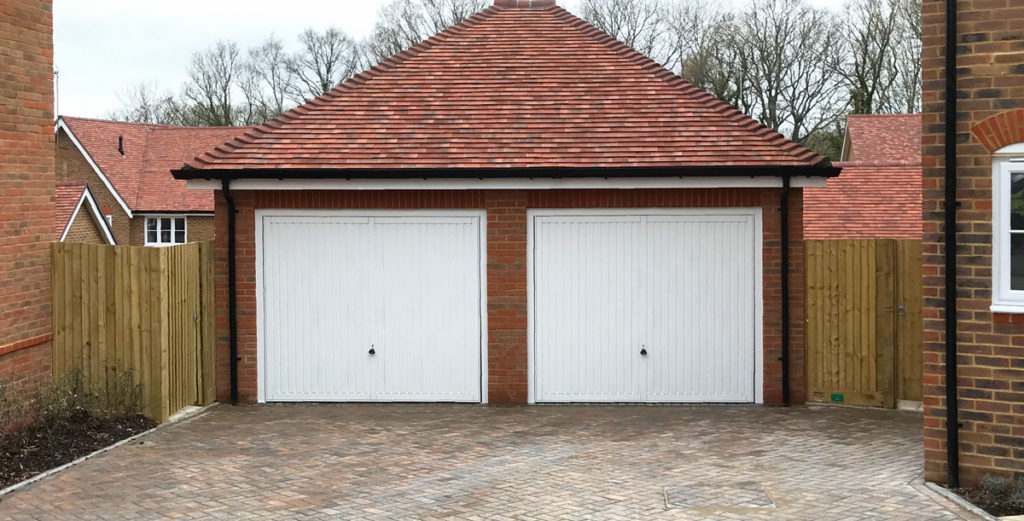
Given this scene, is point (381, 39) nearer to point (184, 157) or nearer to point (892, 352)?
point (184, 157)

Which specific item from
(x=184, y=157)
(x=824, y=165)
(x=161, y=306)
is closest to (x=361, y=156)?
(x=161, y=306)

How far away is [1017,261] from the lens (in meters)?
7.75

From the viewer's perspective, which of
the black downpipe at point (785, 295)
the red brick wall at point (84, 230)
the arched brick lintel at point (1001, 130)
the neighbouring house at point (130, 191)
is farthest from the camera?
the neighbouring house at point (130, 191)

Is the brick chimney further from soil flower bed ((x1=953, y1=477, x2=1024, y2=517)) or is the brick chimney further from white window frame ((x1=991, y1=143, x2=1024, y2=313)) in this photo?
soil flower bed ((x1=953, y1=477, x2=1024, y2=517))

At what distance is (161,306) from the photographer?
421 inches

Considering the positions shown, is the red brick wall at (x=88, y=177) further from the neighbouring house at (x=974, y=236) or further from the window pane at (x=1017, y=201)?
the window pane at (x=1017, y=201)

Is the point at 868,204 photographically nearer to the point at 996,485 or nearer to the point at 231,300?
the point at 231,300

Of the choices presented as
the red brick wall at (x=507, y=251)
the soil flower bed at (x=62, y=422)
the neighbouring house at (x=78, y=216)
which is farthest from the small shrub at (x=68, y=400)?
the neighbouring house at (x=78, y=216)

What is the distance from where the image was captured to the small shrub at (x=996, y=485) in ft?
25.5

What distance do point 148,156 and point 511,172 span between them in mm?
33297

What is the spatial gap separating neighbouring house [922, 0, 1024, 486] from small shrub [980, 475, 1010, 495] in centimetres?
9

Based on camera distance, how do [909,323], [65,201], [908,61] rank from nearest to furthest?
[909,323] < [65,201] < [908,61]

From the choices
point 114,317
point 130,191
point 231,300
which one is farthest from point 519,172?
point 130,191

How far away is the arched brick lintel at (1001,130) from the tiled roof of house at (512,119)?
3.65 m
